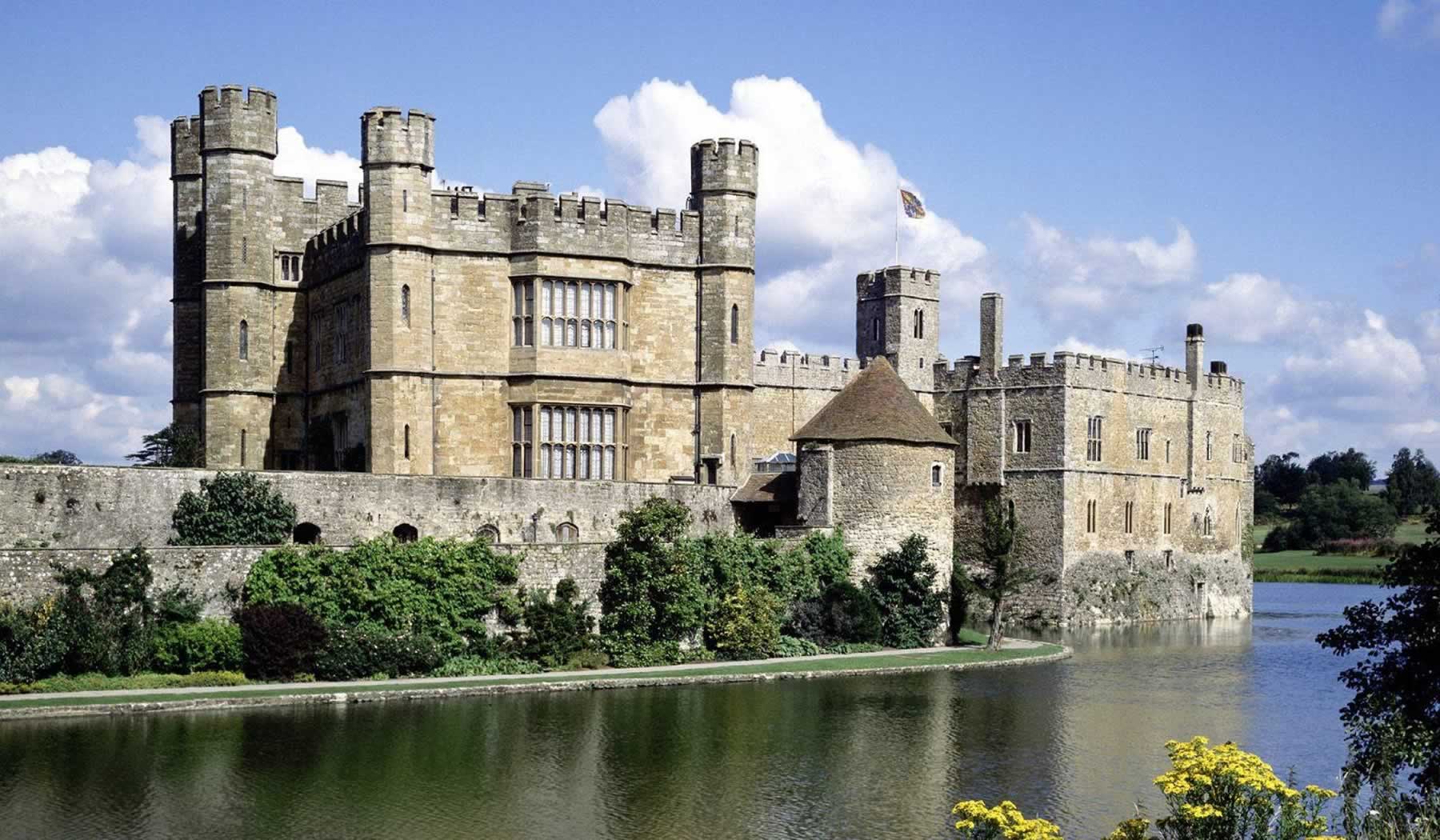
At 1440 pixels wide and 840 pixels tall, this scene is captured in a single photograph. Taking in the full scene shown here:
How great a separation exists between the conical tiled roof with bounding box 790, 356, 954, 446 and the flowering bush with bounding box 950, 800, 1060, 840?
89.2 ft

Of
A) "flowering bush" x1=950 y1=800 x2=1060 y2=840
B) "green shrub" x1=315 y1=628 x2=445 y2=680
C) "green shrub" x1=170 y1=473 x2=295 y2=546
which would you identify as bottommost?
"green shrub" x1=315 y1=628 x2=445 y2=680

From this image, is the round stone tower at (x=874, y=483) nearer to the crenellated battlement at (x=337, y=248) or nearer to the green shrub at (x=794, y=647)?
the green shrub at (x=794, y=647)

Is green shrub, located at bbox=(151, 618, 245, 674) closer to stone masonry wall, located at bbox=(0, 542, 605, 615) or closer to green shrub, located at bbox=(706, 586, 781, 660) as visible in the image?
stone masonry wall, located at bbox=(0, 542, 605, 615)

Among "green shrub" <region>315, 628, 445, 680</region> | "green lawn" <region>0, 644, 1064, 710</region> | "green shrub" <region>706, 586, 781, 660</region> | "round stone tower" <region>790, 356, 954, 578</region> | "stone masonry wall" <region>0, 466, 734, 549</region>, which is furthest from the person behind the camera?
"round stone tower" <region>790, 356, 954, 578</region>

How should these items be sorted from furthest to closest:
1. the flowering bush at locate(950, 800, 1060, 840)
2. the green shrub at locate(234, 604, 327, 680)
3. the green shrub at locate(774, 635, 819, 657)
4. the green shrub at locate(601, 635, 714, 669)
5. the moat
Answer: the green shrub at locate(774, 635, 819, 657)
the green shrub at locate(601, 635, 714, 669)
the green shrub at locate(234, 604, 327, 680)
the moat
the flowering bush at locate(950, 800, 1060, 840)

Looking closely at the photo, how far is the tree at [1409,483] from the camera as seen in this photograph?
125812 mm

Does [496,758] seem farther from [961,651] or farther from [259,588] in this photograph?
[961,651]

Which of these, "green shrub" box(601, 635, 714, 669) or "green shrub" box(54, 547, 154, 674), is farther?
"green shrub" box(601, 635, 714, 669)

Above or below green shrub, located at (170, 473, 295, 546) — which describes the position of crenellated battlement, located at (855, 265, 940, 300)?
above

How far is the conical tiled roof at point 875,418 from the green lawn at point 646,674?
5.75 metres

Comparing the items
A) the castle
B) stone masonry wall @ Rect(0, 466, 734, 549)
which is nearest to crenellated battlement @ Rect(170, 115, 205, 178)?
the castle

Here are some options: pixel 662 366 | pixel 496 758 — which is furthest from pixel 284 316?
pixel 496 758

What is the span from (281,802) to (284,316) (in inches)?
1094

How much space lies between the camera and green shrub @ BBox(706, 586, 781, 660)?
39.9 m
